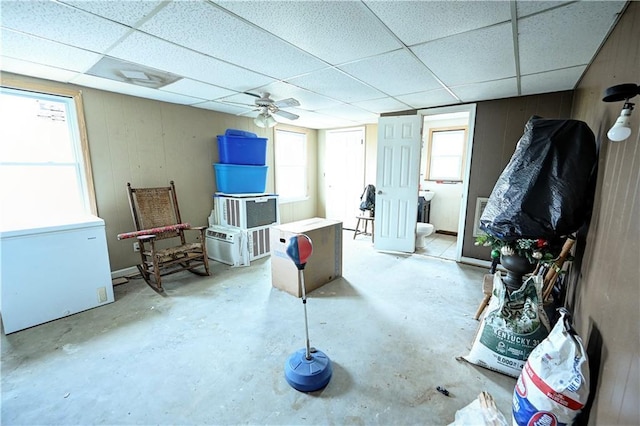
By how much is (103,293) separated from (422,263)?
357 cm

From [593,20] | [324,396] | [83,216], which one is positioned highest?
[593,20]

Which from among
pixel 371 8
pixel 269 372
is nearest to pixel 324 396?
pixel 269 372

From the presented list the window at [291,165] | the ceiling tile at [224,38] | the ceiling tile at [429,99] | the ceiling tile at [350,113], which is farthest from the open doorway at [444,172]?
the ceiling tile at [224,38]

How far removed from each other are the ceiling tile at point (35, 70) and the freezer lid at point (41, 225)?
1278mm

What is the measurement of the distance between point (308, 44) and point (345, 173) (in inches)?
146

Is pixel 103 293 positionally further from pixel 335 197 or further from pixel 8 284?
pixel 335 197

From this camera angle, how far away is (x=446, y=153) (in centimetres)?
503

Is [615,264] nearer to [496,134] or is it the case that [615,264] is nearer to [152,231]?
[496,134]

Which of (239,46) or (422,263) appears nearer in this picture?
(239,46)

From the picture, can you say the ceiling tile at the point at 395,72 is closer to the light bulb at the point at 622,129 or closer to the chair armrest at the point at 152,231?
the light bulb at the point at 622,129

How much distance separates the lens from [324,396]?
1.48 meters

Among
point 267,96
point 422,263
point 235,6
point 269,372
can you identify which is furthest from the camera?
point 422,263

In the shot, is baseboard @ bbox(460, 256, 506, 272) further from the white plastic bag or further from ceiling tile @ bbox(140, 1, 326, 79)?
ceiling tile @ bbox(140, 1, 326, 79)

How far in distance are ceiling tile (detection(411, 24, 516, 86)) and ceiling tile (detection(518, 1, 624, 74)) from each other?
98 mm
